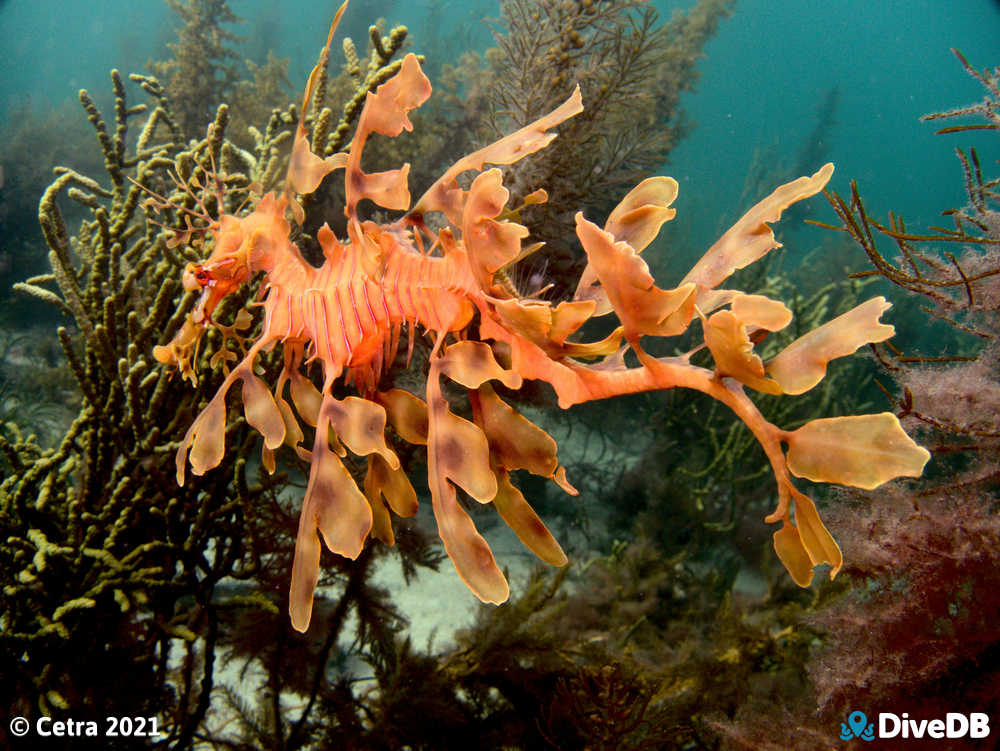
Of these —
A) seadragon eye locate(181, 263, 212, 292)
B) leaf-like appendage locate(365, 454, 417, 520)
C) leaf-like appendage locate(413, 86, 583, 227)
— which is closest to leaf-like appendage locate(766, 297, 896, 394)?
leaf-like appendage locate(413, 86, 583, 227)

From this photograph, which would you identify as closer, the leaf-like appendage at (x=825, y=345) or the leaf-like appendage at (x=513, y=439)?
the leaf-like appendage at (x=825, y=345)

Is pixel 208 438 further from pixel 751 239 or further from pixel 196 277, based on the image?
pixel 751 239

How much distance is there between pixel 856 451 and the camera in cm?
68

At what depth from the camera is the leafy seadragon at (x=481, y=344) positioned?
727 mm

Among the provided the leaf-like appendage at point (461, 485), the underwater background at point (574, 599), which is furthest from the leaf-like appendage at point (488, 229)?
the underwater background at point (574, 599)

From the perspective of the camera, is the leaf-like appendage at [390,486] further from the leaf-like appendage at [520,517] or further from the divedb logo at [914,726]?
the divedb logo at [914,726]

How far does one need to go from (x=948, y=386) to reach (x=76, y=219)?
38.5 ft

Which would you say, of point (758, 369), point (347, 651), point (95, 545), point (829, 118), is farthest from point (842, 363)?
point (829, 118)

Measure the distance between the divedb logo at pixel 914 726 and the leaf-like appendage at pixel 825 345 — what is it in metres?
1.70

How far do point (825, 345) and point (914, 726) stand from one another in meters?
1.73

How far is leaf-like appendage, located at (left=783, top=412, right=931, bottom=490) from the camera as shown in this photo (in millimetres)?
655

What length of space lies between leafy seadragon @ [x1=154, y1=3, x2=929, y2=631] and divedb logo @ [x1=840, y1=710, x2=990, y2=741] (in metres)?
1.38

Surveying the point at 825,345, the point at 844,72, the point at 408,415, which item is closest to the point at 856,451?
the point at 825,345

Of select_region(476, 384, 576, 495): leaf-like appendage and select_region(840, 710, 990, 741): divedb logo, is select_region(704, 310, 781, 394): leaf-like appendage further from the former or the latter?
select_region(840, 710, 990, 741): divedb logo
